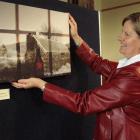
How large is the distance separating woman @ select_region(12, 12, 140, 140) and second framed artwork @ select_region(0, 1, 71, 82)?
9 cm

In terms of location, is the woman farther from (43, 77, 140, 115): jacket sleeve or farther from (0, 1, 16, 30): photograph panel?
(0, 1, 16, 30): photograph panel

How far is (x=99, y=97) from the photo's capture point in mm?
1345

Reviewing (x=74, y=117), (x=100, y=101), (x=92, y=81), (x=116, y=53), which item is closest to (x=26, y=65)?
(x=100, y=101)

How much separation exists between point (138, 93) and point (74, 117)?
1.73 ft

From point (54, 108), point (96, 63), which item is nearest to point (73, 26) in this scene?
point (96, 63)

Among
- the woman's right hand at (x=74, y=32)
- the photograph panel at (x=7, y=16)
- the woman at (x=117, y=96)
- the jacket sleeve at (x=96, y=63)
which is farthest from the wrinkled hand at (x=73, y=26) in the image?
the photograph panel at (x=7, y=16)

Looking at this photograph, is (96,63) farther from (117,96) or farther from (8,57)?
(8,57)

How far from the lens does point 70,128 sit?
5.71 feet

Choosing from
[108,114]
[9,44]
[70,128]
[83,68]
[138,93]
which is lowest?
[70,128]

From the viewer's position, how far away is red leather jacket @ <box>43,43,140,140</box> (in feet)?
4.41

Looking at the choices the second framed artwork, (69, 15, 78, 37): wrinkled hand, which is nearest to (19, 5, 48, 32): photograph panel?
the second framed artwork

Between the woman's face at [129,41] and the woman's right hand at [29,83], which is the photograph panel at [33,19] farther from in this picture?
the woman's face at [129,41]

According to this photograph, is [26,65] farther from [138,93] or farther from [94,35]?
[94,35]

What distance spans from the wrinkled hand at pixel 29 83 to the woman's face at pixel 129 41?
0.44 metres
